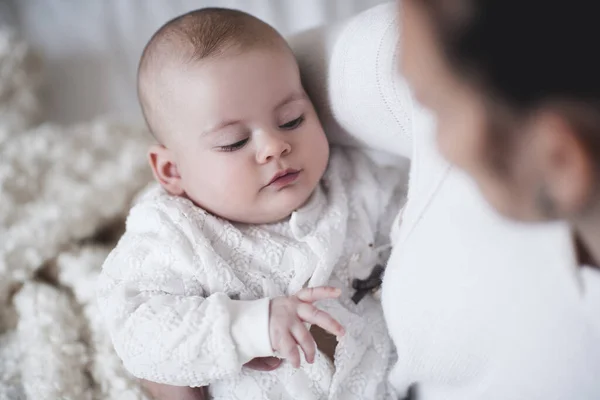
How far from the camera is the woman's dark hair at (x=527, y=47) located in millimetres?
320

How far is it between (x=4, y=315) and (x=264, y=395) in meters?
0.51

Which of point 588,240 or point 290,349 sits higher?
point 588,240

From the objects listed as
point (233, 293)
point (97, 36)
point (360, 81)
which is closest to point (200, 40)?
point (360, 81)

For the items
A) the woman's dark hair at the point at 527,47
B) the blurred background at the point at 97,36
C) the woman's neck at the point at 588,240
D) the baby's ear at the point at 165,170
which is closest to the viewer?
the woman's dark hair at the point at 527,47

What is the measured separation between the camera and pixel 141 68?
2.87ft

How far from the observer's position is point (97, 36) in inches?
52.9

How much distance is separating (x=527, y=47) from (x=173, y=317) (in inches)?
21.2

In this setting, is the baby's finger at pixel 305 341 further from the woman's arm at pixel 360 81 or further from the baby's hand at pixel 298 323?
the woman's arm at pixel 360 81

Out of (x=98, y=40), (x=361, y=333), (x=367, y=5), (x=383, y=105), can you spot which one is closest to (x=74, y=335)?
(x=361, y=333)

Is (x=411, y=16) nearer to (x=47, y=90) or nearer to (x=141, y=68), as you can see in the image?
(x=141, y=68)

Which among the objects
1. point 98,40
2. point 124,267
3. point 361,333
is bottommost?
point 361,333

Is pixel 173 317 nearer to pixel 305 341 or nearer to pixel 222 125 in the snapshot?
pixel 305 341

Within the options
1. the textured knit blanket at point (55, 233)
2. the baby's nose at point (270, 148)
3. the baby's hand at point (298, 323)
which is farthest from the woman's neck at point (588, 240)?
the textured knit blanket at point (55, 233)

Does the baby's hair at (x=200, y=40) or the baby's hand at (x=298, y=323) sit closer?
the baby's hand at (x=298, y=323)
